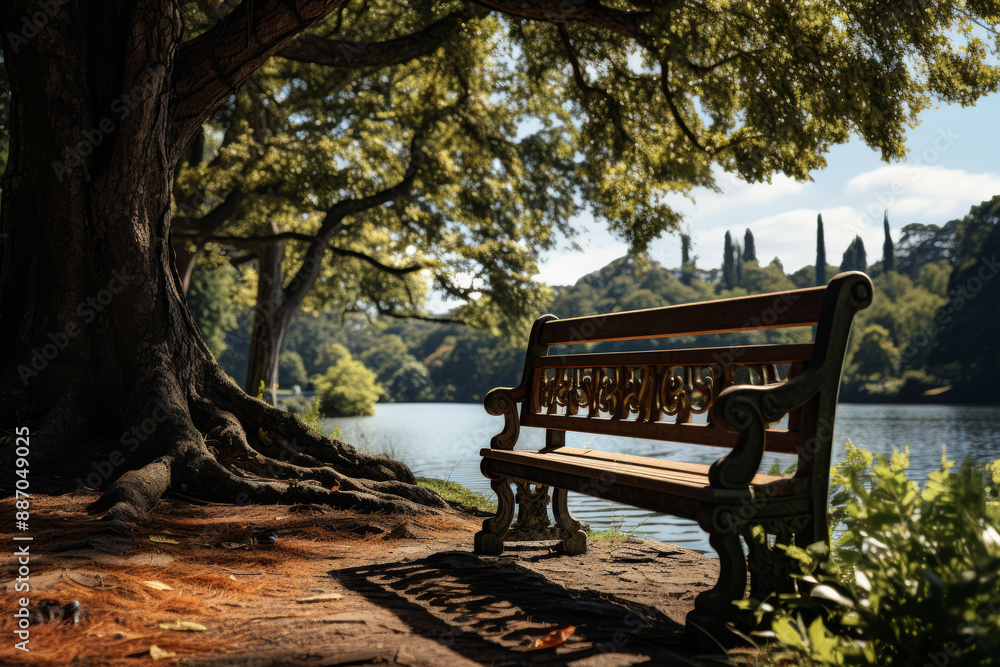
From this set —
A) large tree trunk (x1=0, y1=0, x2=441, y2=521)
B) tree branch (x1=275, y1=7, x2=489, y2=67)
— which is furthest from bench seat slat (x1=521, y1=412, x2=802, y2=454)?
tree branch (x1=275, y1=7, x2=489, y2=67)

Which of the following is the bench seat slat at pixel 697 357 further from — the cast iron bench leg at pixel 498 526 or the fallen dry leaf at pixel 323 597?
the fallen dry leaf at pixel 323 597

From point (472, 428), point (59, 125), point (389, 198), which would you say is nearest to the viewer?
point (59, 125)

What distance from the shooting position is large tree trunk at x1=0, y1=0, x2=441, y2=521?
4.78 metres

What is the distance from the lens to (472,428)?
27719mm

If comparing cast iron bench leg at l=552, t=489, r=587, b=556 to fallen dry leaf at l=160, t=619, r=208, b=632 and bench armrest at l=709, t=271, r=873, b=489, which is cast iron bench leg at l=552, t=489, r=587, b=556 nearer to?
bench armrest at l=709, t=271, r=873, b=489

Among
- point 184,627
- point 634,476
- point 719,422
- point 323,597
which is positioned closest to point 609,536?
point 634,476

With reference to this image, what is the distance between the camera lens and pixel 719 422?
2.17 meters

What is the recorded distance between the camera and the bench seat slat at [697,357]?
2494 mm

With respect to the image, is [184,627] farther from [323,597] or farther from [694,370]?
[694,370]

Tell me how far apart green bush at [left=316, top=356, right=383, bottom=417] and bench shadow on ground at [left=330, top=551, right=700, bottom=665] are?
3378cm

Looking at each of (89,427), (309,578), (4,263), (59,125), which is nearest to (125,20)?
(59,125)

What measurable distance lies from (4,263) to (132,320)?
1135 millimetres

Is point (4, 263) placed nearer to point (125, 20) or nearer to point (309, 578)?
point (125, 20)

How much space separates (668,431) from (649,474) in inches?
15.8
